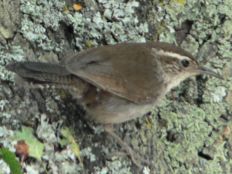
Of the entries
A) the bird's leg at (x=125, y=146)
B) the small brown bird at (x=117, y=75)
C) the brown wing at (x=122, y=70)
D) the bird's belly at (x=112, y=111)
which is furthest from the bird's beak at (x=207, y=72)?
the bird's leg at (x=125, y=146)

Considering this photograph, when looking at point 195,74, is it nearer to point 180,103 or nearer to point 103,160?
point 180,103

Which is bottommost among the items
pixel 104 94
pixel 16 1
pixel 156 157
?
pixel 156 157

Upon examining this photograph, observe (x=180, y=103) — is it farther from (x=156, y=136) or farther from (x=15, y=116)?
(x=15, y=116)

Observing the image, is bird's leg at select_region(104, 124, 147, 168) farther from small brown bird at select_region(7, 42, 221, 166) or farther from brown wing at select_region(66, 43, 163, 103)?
brown wing at select_region(66, 43, 163, 103)

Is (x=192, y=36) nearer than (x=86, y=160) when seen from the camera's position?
No

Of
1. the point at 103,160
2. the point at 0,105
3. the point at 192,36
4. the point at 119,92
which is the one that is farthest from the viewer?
the point at 192,36

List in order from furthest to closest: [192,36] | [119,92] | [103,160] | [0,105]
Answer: [192,36], [119,92], [103,160], [0,105]

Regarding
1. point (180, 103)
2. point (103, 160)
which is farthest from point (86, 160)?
point (180, 103)

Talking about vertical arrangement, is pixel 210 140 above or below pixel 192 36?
below
